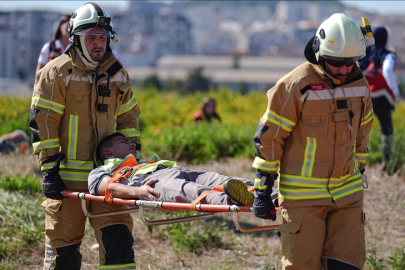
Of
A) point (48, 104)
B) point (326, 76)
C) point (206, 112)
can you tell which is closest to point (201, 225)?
point (48, 104)

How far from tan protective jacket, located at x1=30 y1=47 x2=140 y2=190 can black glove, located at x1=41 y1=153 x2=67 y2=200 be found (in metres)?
0.04

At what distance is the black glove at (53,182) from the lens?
184 inches

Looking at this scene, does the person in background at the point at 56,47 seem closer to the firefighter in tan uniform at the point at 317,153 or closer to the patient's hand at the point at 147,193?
the patient's hand at the point at 147,193

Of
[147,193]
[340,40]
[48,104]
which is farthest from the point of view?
[48,104]

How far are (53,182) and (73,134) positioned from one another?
15.9 inches

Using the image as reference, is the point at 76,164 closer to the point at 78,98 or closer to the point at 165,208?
the point at 78,98

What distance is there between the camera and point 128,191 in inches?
184

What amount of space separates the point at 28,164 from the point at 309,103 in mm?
6135

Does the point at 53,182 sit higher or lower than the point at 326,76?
lower

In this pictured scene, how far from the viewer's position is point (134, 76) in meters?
124

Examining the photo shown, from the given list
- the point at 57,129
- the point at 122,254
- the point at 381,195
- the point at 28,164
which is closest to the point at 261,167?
the point at 122,254

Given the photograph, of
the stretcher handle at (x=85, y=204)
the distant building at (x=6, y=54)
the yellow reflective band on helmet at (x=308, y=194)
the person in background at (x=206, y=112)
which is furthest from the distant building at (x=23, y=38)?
the yellow reflective band on helmet at (x=308, y=194)

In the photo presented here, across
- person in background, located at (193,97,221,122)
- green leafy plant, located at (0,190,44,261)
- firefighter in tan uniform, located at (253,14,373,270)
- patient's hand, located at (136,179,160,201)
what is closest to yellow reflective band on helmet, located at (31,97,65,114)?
patient's hand, located at (136,179,160,201)

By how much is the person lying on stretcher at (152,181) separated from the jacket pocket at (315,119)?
1.96ft
